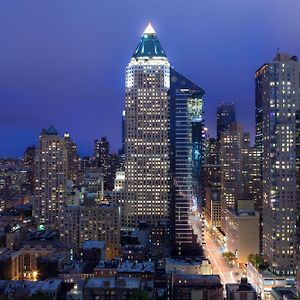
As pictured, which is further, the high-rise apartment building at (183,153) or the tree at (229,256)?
the high-rise apartment building at (183,153)

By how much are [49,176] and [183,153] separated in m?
13.6

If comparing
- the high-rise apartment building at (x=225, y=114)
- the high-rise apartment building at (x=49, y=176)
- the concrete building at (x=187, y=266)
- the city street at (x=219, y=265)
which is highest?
the high-rise apartment building at (x=225, y=114)

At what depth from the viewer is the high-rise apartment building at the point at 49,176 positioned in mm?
60438

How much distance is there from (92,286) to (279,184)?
15.3 m

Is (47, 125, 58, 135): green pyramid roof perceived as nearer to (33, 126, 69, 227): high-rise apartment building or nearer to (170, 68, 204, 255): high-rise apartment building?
(33, 126, 69, 227): high-rise apartment building

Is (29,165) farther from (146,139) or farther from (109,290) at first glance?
(109,290)

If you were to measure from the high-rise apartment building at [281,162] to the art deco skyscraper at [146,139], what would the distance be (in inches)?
579

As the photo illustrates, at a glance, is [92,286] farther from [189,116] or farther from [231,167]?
[231,167]

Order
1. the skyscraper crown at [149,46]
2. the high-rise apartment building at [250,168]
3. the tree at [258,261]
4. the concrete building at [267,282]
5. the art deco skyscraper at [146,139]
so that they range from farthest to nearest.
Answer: the high-rise apartment building at [250,168] → the skyscraper crown at [149,46] → the art deco skyscraper at [146,139] → the tree at [258,261] → the concrete building at [267,282]

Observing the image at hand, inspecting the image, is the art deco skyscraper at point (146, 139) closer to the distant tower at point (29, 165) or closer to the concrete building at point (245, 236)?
the concrete building at point (245, 236)

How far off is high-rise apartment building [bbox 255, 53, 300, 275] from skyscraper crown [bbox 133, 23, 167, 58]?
16861 mm

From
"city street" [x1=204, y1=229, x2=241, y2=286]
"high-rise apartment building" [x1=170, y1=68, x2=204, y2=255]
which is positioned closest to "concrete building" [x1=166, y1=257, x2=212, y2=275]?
"city street" [x1=204, y1=229, x2=241, y2=286]

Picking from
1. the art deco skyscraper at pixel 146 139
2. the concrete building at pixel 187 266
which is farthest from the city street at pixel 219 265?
the art deco skyscraper at pixel 146 139

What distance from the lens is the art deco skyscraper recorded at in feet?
186
